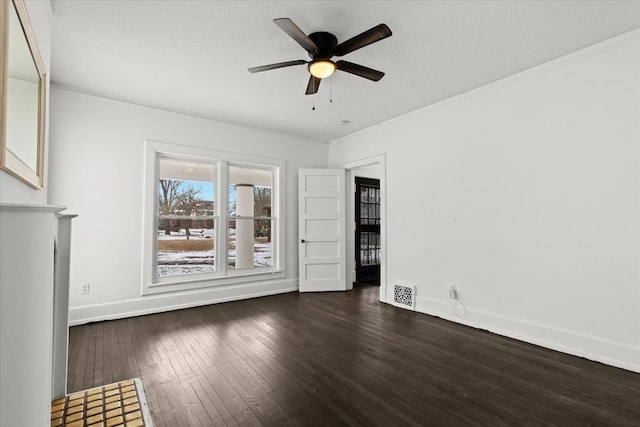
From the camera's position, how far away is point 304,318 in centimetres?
387

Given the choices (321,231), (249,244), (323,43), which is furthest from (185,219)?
(323,43)

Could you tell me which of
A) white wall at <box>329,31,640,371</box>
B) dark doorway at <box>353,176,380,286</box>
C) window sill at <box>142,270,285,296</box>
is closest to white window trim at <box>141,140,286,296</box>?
window sill at <box>142,270,285,296</box>

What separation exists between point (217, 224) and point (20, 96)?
3.37m

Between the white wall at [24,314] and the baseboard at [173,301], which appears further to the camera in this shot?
the baseboard at [173,301]

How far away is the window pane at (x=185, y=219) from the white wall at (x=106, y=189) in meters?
0.31

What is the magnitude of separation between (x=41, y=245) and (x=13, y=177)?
0.54 m

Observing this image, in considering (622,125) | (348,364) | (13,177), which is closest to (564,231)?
(622,125)

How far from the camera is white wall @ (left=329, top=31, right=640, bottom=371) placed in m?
2.62

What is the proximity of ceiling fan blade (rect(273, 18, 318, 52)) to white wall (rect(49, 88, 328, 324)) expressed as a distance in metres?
2.76

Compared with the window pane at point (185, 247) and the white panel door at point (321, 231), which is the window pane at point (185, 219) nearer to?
the window pane at point (185, 247)

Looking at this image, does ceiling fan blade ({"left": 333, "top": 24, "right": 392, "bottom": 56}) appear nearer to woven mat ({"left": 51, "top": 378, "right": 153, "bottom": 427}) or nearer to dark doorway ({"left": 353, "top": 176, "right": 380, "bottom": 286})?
woven mat ({"left": 51, "top": 378, "right": 153, "bottom": 427})

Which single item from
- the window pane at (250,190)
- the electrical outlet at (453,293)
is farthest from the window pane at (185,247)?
the electrical outlet at (453,293)

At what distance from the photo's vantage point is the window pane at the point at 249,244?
5023 millimetres

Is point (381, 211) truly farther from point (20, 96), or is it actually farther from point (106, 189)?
point (20, 96)
